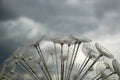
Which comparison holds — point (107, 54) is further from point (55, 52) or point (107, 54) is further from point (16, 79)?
point (16, 79)

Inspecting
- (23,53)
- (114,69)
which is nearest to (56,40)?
(23,53)

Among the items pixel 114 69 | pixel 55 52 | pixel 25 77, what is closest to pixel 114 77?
pixel 114 69

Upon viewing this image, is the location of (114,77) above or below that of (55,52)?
below

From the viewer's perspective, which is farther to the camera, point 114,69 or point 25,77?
point 25,77

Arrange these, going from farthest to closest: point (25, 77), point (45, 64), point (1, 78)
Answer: point (25, 77) → point (1, 78) → point (45, 64)

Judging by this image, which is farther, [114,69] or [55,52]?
[55,52]

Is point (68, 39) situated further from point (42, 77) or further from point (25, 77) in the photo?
point (25, 77)

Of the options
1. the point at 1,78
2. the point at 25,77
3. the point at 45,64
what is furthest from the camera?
the point at 25,77

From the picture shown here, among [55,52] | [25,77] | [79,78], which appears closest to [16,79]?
[25,77]

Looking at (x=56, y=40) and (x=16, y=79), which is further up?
(x=56, y=40)
